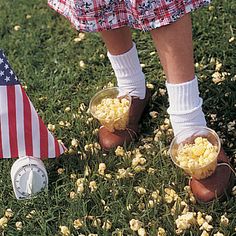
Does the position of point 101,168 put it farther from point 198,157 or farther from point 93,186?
point 198,157

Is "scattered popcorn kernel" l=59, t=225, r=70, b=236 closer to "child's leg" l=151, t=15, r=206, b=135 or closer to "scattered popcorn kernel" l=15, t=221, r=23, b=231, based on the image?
"scattered popcorn kernel" l=15, t=221, r=23, b=231

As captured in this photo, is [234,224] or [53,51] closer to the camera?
[234,224]

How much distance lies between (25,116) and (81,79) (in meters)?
0.66

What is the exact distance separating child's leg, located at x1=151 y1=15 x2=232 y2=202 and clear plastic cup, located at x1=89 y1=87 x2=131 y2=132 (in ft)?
0.84

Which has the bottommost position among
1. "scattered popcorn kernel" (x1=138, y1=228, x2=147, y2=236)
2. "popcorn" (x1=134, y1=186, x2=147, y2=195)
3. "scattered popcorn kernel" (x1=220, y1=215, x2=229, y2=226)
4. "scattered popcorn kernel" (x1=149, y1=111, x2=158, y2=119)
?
"scattered popcorn kernel" (x1=138, y1=228, x2=147, y2=236)

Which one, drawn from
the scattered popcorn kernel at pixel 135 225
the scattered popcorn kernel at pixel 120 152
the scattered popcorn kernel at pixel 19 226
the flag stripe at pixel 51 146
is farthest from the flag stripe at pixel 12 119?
the scattered popcorn kernel at pixel 135 225

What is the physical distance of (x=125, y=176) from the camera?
7.56ft

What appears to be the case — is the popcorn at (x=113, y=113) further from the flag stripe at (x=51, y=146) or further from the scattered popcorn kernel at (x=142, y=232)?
the scattered popcorn kernel at (x=142, y=232)

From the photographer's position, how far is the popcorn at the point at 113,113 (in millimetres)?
2426

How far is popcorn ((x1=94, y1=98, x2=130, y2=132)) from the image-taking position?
2426 millimetres

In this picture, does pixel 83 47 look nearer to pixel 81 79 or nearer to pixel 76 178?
pixel 81 79

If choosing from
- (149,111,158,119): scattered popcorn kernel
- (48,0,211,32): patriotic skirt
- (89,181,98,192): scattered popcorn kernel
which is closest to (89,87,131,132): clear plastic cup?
(149,111,158,119): scattered popcorn kernel

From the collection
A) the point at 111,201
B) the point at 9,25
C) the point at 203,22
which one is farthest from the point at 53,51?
the point at 111,201

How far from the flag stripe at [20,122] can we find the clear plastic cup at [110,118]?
0.91ft
